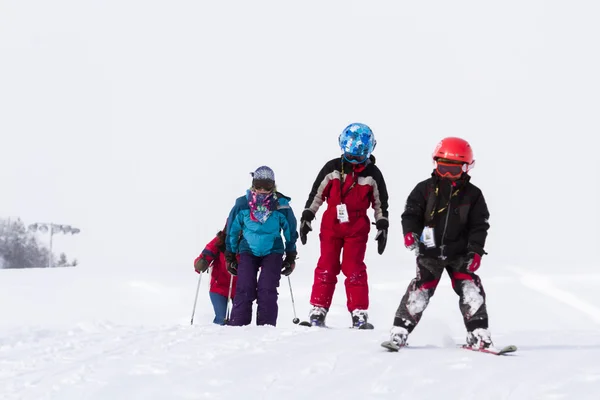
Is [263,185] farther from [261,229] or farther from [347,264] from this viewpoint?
[347,264]

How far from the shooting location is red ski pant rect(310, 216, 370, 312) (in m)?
9.23

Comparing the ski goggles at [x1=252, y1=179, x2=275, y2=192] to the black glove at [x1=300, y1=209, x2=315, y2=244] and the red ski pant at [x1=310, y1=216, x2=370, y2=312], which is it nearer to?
the black glove at [x1=300, y1=209, x2=315, y2=244]

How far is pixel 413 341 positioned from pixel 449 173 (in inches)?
64.0

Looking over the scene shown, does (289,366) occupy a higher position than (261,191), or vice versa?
(261,191)

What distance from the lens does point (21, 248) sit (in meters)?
48.8

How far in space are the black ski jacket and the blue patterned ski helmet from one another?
184 centimetres

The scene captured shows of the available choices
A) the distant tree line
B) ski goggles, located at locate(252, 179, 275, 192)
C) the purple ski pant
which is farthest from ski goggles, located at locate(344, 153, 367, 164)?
the distant tree line

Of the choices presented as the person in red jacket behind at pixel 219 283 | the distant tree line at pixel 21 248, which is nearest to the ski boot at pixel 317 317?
the person in red jacket behind at pixel 219 283

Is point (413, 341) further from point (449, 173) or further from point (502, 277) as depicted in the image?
point (502, 277)

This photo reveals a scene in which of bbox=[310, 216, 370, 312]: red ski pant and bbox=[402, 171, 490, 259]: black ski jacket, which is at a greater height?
bbox=[402, 171, 490, 259]: black ski jacket

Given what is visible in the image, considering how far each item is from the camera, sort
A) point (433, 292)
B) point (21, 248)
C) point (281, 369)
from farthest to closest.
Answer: point (21, 248) → point (433, 292) → point (281, 369)

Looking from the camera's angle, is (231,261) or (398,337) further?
(231,261)

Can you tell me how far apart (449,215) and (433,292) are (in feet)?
2.21

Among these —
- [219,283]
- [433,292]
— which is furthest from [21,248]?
[433,292]
